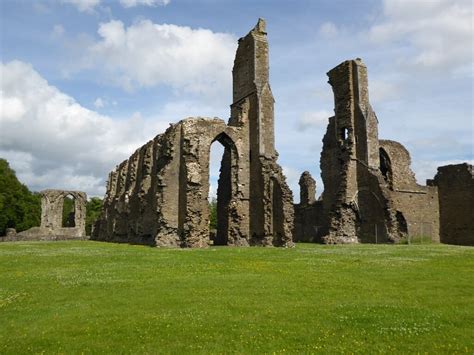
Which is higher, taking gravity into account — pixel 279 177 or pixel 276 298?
pixel 279 177

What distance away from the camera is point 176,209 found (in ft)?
78.5

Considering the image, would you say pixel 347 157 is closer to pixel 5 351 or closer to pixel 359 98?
pixel 359 98

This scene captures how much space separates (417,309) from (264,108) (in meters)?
19.1

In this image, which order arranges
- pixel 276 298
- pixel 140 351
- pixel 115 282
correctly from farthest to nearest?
pixel 115 282, pixel 276 298, pixel 140 351

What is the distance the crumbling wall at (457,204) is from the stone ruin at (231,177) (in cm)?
1313

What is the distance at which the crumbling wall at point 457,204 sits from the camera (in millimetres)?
28688

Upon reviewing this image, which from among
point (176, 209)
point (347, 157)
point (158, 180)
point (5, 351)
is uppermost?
point (347, 157)

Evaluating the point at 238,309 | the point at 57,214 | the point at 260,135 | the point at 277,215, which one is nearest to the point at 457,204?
the point at 277,215

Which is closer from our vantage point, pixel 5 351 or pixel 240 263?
pixel 5 351

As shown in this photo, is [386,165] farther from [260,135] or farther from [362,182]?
[260,135]

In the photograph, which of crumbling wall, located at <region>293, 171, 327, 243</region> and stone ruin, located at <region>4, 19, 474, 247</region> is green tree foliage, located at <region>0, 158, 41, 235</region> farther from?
crumbling wall, located at <region>293, 171, 327, 243</region>

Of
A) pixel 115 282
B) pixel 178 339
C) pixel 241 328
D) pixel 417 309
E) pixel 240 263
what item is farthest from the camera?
pixel 240 263

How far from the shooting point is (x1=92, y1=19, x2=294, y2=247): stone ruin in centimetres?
2292

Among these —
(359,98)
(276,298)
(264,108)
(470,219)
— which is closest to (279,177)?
(264,108)
